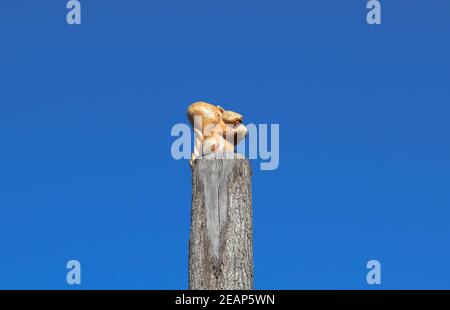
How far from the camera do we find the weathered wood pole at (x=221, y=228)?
22.9 feet

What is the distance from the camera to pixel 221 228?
23.1 feet

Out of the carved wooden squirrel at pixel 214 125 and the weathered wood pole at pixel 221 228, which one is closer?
the weathered wood pole at pixel 221 228

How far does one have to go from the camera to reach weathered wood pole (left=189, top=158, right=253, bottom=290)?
6965 millimetres

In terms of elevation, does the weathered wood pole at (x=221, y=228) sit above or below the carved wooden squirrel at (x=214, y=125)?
below

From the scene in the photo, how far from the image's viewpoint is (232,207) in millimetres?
7074

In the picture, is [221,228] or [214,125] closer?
[221,228]

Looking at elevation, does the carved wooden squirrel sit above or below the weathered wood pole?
above

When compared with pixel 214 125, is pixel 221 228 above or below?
below

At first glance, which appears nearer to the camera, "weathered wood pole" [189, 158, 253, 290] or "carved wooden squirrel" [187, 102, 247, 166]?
"weathered wood pole" [189, 158, 253, 290]
